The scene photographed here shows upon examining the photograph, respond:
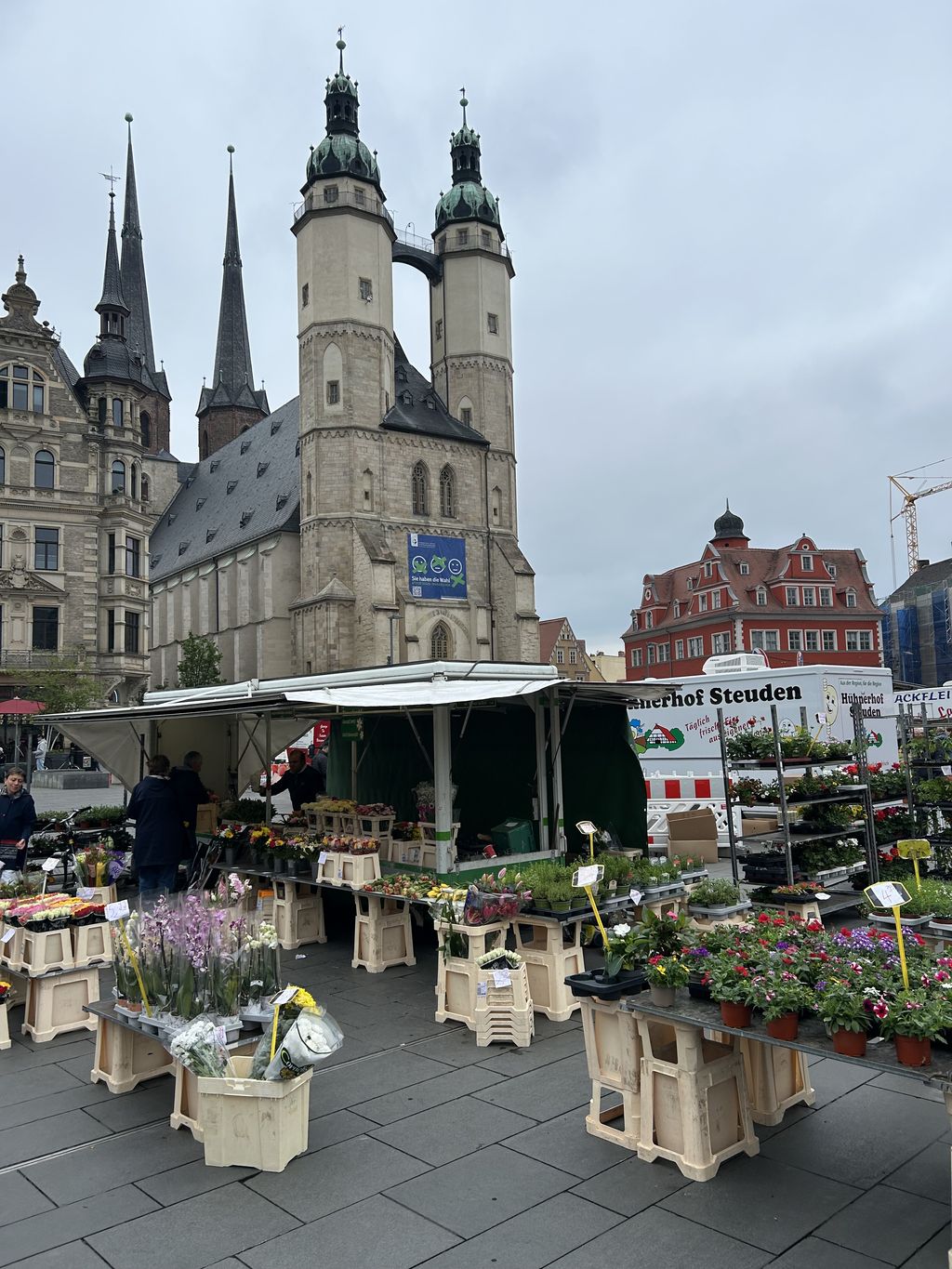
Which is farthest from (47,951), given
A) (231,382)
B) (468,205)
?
(231,382)

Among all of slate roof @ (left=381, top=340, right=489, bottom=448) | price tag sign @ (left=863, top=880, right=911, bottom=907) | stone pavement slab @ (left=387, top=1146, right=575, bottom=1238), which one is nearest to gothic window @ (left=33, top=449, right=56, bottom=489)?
slate roof @ (left=381, top=340, right=489, bottom=448)

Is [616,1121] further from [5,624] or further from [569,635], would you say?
[569,635]

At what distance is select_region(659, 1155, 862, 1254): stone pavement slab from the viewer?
3.90m

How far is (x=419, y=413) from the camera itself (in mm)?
47812

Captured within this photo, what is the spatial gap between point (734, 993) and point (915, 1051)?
30.5 inches

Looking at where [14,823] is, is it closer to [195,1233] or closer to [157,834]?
[157,834]

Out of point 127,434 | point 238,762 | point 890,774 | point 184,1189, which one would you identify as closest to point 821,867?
point 890,774

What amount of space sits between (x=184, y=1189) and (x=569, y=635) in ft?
264

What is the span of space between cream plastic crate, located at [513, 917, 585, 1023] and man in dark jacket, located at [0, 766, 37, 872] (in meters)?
5.55

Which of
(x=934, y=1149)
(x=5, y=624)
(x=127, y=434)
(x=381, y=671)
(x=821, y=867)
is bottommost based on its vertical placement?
(x=934, y=1149)

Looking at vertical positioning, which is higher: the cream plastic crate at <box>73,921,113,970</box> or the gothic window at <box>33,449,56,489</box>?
the gothic window at <box>33,449,56,489</box>

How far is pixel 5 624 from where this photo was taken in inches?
1650

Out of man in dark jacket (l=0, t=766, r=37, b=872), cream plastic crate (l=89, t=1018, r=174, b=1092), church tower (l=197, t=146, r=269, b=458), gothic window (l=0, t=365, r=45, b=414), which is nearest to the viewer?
cream plastic crate (l=89, t=1018, r=174, b=1092)

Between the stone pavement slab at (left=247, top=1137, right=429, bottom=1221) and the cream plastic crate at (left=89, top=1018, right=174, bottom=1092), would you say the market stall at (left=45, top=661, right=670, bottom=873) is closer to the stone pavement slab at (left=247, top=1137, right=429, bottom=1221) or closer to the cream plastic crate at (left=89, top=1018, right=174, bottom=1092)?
the cream plastic crate at (left=89, top=1018, right=174, bottom=1092)
